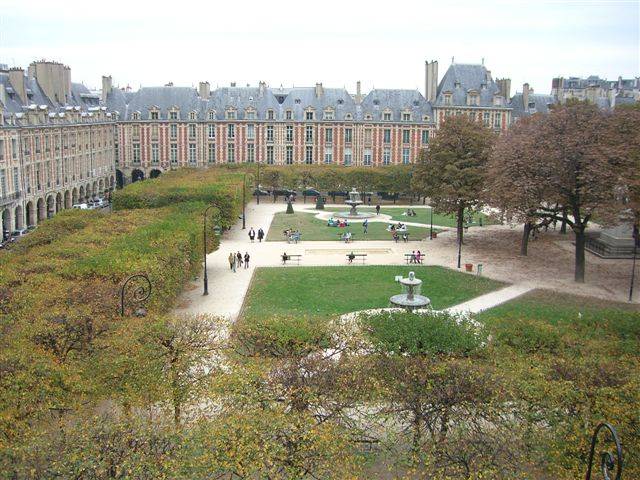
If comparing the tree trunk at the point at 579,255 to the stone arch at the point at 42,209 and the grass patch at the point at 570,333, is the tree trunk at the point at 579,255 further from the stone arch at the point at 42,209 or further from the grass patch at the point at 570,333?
the stone arch at the point at 42,209

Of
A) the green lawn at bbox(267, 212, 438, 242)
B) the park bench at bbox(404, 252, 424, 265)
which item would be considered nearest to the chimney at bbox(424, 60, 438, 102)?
the green lawn at bbox(267, 212, 438, 242)

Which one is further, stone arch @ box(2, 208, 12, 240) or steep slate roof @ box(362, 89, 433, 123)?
steep slate roof @ box(362, 89, 433, 123)

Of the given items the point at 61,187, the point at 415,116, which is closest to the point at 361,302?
the point at 61,187

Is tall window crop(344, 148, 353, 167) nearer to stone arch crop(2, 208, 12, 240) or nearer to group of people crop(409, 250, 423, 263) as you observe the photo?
stone arch crop(2, 208, 12, 240)

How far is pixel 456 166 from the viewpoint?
4494 cm

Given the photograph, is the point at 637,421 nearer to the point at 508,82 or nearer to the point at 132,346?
the point at 132,346

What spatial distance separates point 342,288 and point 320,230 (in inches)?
718

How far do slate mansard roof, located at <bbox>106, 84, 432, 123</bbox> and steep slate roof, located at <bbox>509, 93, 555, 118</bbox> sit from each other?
1363cm

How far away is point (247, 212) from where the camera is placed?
62312mm

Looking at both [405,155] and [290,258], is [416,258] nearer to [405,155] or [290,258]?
[290,258]

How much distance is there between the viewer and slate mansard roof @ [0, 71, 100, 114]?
2178 inches

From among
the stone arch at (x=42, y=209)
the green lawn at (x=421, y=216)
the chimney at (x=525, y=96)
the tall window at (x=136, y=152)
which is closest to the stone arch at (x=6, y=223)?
the stone arch at (x=42, y=209)

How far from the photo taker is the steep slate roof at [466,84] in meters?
77.8

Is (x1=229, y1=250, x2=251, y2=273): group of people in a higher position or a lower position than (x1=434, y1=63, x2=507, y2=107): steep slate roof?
lower
